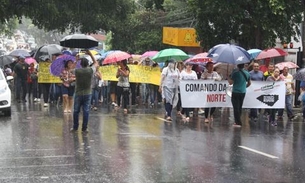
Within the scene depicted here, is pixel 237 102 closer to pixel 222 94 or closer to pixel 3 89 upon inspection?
pixel 222 94

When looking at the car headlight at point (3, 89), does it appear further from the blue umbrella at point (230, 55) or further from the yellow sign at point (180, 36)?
the yellow sign at point (180, 36)

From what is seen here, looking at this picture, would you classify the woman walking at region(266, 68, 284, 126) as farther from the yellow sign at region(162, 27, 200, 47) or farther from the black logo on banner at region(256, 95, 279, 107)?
the yellow sign at region(162, 27, 200, 47)

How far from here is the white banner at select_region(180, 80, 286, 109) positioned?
598 inches

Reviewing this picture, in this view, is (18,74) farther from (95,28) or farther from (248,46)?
(95,28)

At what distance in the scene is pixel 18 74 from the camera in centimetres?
2070

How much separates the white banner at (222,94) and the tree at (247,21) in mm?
4534

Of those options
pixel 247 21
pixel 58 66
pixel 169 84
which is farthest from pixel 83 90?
pixel 247 21

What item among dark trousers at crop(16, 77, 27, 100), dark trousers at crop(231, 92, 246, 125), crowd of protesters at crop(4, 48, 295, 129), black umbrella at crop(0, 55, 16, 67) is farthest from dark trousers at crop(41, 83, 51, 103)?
dark trousers at crop(231, 92, 246, 125)

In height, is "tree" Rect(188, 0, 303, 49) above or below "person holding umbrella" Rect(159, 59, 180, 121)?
above

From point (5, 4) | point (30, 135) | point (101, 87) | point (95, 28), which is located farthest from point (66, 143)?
point (95, 28)

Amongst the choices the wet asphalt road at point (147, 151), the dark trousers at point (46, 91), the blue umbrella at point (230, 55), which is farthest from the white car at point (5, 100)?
the blue umbrella at point (230, 55)

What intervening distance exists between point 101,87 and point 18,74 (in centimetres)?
318

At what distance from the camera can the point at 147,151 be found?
10008mm

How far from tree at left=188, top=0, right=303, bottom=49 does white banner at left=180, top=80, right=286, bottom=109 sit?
4534 millimetres
